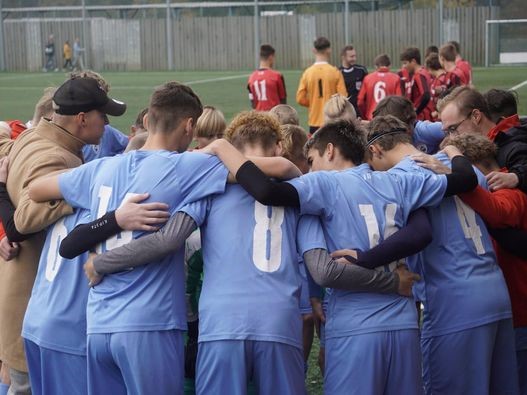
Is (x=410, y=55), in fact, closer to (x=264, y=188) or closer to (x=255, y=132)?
(x=255, y=132)

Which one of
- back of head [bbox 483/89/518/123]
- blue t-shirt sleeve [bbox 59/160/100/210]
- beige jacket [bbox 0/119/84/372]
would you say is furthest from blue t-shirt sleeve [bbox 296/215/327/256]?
back of head [bbox 483/89/518/123]

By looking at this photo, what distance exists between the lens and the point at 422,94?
15.1m

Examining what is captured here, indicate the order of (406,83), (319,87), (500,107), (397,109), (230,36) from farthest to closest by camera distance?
(230,36), (406,83), (319,87), (397,109), (500,107)

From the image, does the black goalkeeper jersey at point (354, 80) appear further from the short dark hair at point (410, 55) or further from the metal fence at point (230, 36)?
the metal fence at point (230, 36)

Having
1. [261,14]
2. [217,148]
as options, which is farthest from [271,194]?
[261,14]

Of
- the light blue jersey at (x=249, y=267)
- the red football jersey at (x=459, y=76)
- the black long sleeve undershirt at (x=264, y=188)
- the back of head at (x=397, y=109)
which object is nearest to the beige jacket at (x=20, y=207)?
the light blue jersey at (x=249, y=267)

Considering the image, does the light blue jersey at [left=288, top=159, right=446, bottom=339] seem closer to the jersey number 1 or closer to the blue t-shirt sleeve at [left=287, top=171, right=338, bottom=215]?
the blue t-shirt sleeve at [left=287, top=171, right=338, bottom=215]

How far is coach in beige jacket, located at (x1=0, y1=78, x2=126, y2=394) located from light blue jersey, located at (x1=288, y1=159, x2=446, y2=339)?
1189mm

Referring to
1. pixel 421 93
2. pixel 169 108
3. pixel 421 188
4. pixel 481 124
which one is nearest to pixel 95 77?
pixel 169 108

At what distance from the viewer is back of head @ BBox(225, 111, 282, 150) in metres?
4.54

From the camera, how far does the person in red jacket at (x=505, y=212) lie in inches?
185

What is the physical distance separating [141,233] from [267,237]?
1.84ft

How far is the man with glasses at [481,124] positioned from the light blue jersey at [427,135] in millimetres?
1463

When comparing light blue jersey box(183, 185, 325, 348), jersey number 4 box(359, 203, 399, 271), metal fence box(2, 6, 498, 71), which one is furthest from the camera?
metal fence box(2, 6, 498, 71)
